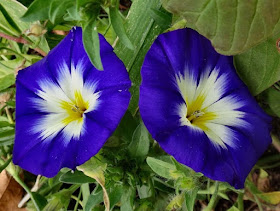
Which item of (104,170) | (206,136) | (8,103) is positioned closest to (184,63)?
(206,136)

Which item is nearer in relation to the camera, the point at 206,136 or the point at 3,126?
the point at 206,136

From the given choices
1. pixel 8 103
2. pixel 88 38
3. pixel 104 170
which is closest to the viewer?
pixel 88 38

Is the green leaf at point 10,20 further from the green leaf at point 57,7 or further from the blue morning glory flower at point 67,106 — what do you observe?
the green leaf at point 57,7

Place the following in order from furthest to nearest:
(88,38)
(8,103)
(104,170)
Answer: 1. (8,103)
2. (104,170)
3. (88,38)

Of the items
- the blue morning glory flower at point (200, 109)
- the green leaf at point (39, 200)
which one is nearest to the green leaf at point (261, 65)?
the blue morning glory flower at point (200, 109)

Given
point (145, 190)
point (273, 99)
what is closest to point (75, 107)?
point (145, 190)

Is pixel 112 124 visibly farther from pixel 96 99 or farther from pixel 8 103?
pixel 8 103

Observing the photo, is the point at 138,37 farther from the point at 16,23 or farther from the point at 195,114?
the point at 16,23

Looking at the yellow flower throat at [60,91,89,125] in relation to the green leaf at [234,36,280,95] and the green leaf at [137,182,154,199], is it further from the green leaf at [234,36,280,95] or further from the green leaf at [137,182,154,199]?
the green leaf at [234,36,280,95]
